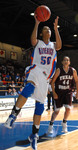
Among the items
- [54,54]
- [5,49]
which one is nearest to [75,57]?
[5,49]

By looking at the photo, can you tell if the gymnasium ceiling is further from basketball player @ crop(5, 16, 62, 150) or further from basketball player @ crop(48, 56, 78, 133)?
basketball player @ crop(5, 16, 62, 150)

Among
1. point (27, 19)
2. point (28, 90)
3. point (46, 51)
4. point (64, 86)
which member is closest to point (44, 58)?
point (46, 51)

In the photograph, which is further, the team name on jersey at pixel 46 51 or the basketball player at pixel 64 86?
the basketball player at pixel 64 86

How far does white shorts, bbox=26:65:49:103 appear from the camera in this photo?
3338 millimetres

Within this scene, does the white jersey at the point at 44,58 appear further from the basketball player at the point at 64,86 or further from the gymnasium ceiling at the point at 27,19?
the gymnasium ceiling at the point at 27,19

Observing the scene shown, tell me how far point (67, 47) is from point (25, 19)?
8.75m

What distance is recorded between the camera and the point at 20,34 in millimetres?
22062

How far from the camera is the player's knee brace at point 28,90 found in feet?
10.6

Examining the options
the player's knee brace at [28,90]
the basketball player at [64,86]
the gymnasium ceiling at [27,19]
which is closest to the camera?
the player's knee brace at [28,90]

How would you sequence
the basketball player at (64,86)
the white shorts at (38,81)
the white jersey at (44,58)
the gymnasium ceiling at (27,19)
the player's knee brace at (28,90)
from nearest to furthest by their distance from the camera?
the player's knee brace at (28,90) < the white shorts at (38,81) < the white jersey at (44,58) < the basketball player at (64,86) < the gymnasium ceiling at (27,19)

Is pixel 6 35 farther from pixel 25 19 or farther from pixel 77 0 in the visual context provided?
pixel 77 0

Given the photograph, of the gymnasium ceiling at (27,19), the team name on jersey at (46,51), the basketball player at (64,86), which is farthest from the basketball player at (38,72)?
the gymnasium ceiling at (27,19)

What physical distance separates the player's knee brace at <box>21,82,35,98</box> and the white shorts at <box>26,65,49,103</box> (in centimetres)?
8

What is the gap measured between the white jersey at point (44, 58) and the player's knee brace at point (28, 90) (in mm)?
327
